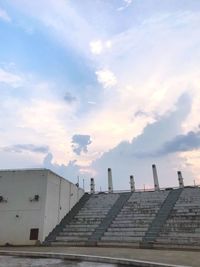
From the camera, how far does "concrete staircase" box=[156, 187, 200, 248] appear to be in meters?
19.1

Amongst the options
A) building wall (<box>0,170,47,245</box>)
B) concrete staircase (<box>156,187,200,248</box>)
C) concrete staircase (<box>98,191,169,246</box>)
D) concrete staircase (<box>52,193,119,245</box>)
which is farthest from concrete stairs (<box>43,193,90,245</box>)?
concrete staircase (<box>156,187,200,248</box>)

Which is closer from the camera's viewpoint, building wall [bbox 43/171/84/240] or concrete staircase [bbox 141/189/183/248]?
concrete staircase [bbox 141/189/183/248]

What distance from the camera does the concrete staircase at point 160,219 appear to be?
2018cm

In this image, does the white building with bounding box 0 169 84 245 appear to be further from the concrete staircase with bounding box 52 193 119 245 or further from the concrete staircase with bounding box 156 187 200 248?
the concrete staircase with bounding box 156 187 200 248

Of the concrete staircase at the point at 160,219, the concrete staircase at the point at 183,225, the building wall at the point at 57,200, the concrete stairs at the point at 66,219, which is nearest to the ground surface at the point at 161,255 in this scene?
the concrete staircase at the point at 183,225

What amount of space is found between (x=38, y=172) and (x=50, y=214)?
3579 mm

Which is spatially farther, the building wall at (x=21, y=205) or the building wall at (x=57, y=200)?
the building wall at (x=57, y=200)

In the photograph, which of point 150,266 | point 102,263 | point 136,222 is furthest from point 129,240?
point 150,266

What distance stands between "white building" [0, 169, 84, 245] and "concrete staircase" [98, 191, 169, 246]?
5040 millimetres

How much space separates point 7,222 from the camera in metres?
23.8

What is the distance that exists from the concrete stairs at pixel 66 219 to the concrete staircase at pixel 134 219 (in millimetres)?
4160

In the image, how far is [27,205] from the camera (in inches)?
952

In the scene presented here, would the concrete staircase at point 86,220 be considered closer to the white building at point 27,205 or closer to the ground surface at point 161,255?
the white building at point 27,205

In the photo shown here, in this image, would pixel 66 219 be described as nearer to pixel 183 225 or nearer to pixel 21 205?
pixel 21 205
